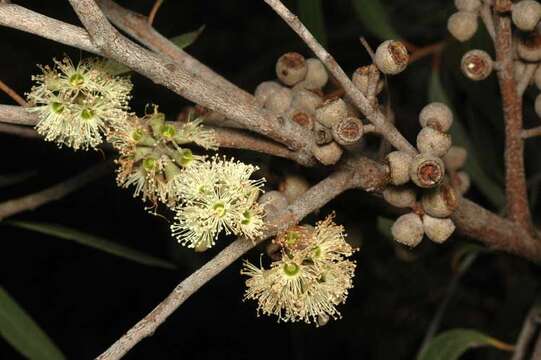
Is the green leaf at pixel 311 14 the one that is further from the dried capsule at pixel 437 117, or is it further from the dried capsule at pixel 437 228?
the dried capsule at pixel 437 228

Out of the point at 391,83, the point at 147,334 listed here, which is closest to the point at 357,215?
the point at 147,334

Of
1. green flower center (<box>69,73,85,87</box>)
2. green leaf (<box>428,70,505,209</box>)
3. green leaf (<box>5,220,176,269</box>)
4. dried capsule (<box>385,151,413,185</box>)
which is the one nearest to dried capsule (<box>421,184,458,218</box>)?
dried capsule (<box>385,151,413,185</box>)

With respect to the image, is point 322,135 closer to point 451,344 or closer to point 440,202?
point 440,202

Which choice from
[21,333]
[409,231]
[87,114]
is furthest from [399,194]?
[21,333]

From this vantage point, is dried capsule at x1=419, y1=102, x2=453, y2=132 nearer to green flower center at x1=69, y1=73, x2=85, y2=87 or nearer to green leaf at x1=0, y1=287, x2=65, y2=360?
green flower center at x1=69, y1=73, x2=85, y2=87

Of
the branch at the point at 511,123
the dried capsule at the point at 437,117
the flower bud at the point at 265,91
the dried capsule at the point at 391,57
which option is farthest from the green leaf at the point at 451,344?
the dried capsule at the point at 391,57

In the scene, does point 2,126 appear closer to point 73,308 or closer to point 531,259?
point 531,259
